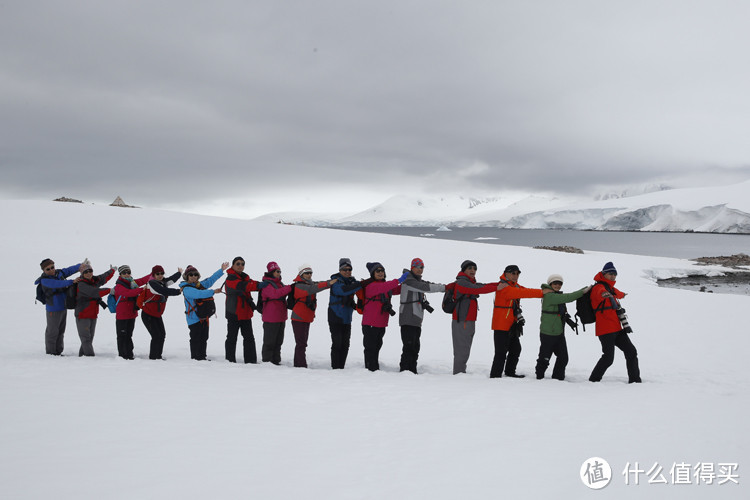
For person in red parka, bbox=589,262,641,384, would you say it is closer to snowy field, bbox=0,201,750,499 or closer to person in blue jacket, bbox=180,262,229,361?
snowy field, bbox=0,201,750,499

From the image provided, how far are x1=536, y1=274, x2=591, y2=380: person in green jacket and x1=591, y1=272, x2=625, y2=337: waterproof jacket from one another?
18 centimetres

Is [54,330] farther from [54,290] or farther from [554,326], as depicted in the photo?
[554,326]

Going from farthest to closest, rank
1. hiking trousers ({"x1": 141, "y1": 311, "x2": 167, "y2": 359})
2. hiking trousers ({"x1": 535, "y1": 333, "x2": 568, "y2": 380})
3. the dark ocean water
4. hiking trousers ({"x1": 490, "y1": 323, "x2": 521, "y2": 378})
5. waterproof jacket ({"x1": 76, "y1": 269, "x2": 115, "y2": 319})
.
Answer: the dark ocean water
hiking trousers ({"x1": 141, "y1": 311, "x2": 167, "y2": 359})
waterproof jacket ({"x1": 76, "y1": 269, "x2": 115, "y2": 319})
hiking trousers ({"x1": 490, "y1": 323, "x2": 521, "y2": 378})
hiking trousers ({"x1": 535, "y1": 333, "x2": 568, "y2": 380})

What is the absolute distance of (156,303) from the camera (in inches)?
288

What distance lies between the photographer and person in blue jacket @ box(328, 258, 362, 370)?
22.8 feet

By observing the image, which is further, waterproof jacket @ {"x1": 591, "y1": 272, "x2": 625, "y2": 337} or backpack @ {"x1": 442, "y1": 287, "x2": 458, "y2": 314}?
backpack @ {"x1": 442, "y1": 287, "x2": 458, "y2": 314}

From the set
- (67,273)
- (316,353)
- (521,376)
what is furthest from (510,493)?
(67,273)

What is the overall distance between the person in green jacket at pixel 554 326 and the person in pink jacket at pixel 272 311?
13.3 feet

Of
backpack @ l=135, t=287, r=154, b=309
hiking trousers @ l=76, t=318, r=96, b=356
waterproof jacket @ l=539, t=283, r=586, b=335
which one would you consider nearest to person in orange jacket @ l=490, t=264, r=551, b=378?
waterproof jacket @ l=539, t=283, r=586, b=335

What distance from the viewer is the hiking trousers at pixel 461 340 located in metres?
6.89

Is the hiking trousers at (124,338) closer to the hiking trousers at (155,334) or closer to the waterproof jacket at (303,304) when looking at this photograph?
the hiking trousers at (155,334)

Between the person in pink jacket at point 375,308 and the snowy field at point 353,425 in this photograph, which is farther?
the person in pink jacket at point 375,308

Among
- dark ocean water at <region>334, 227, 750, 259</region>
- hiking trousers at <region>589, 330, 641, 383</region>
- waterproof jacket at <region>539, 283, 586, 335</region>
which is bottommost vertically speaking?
hiking trousers at <region>589, 330, 641, 383</region>

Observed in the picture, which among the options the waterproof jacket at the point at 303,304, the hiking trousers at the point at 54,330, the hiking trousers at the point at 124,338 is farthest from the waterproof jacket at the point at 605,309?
the hiking trousers at the point at 54,330
